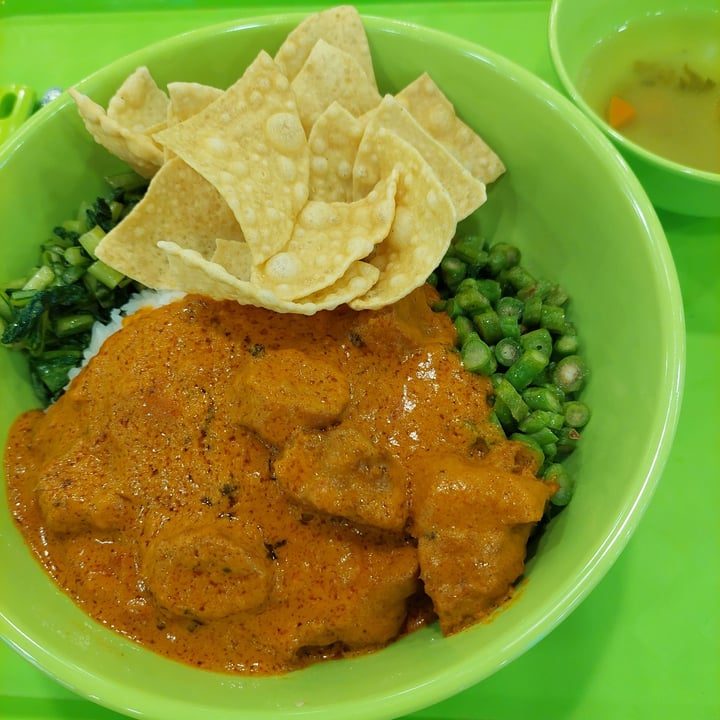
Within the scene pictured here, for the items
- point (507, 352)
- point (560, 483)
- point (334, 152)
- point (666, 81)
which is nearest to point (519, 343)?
point (507, 352)

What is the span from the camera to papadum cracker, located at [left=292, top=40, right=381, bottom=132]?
2311 mm

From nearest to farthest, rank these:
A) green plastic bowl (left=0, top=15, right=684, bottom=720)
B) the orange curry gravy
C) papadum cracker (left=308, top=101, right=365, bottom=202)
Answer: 1. green plastic bowl (left=0, top=15, right=684, bottom=720)
2. the orange curry gravy
3. papadum cracker (left=308, top=101, right=365, bottom=202)

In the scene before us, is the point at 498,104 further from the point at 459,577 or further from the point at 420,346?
the point at 459,577

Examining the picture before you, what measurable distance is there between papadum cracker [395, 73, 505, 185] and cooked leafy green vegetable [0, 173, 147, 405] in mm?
1063

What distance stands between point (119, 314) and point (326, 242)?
0.87 metres

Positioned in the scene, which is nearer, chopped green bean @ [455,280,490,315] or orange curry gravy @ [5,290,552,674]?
orange curry gravy @ [5,290,552,674]

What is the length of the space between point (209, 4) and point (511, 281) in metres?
2.02

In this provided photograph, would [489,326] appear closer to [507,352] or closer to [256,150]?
[507,352]

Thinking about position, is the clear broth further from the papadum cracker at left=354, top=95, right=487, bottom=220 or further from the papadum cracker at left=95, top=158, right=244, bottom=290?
the papadum cracker at left=95, top=158, right=244, bottom=290

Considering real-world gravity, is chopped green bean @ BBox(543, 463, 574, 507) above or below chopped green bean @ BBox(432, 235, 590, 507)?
below

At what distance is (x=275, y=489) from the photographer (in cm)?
207

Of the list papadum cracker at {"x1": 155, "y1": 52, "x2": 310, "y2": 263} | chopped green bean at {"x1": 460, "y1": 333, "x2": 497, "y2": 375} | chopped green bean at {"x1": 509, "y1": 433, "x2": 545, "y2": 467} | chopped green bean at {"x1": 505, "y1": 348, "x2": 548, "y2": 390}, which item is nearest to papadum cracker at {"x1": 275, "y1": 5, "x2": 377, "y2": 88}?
papadum cracker at {"x1": 155, "y1": 52, "x2": 310, "y2": 263}

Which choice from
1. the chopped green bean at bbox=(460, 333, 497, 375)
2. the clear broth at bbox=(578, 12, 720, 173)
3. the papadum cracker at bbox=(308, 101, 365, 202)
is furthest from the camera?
the clear broth at bbox=(578, 12, 720, 173)

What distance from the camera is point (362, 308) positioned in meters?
2.14
